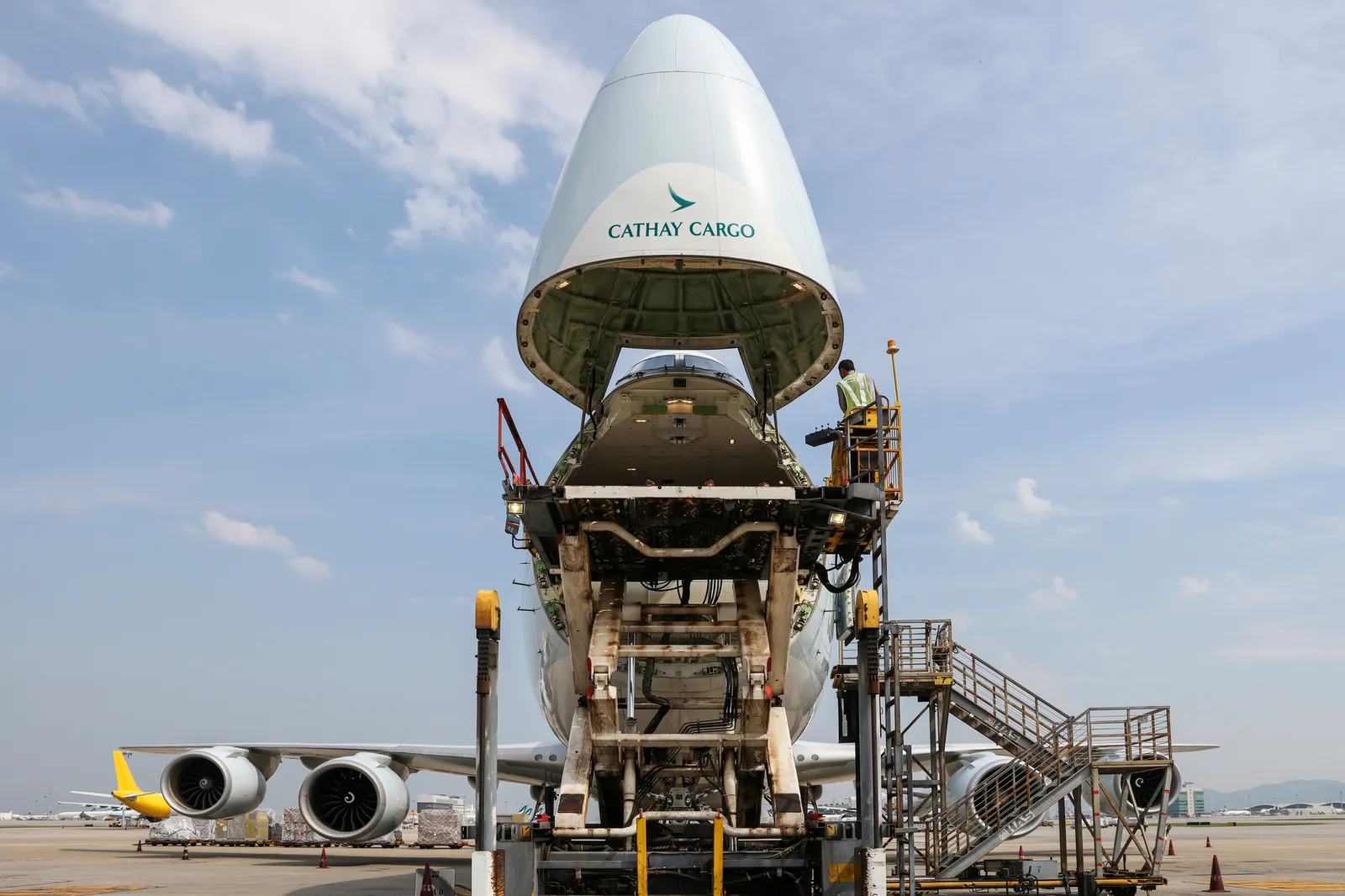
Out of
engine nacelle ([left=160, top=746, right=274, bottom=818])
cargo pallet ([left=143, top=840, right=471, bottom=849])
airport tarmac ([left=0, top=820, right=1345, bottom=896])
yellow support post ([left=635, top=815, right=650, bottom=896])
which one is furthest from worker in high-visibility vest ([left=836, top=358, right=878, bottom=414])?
cargo pallet ([left=143, top=840, right=471, bottom=849])

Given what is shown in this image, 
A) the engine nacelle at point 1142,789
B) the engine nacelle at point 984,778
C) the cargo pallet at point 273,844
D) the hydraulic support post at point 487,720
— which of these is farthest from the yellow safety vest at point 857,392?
the cargo pallet at point 273,844

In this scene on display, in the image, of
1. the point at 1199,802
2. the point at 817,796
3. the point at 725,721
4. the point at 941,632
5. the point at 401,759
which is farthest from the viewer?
the point at 1199,802

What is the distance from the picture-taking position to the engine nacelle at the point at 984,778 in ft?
46.1

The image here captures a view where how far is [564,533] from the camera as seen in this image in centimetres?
976

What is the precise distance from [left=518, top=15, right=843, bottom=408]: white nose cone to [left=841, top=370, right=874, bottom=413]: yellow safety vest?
812mm

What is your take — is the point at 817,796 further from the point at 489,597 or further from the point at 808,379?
the point at 489,597

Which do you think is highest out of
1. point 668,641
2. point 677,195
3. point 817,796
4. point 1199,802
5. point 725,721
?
point 677,195

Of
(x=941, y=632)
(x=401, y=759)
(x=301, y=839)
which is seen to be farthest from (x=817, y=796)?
(x=301, y=839)

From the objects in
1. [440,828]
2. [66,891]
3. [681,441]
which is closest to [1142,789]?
[681,441]

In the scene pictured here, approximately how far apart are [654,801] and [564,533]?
155 inches

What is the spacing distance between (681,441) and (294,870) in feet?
50.7

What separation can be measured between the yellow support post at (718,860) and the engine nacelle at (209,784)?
14.4 meters

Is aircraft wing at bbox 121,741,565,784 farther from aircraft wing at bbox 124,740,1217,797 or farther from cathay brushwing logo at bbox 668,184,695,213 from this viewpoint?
cathay brushwing logo at bbox 668,184,695,213

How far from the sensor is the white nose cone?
916cm
